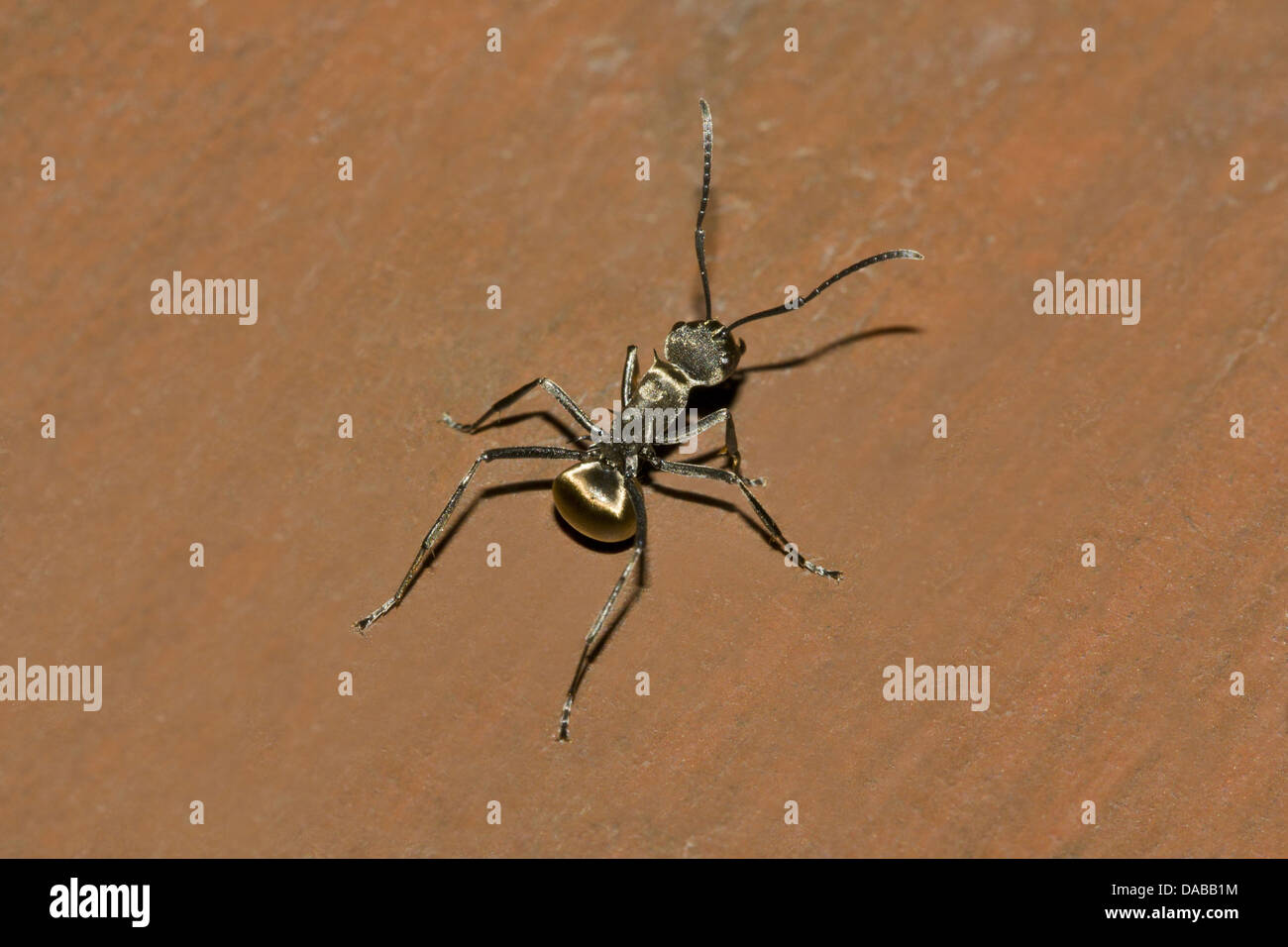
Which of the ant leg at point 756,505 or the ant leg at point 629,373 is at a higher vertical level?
the ant leg at point 629,373

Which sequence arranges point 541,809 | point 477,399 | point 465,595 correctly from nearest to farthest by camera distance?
point 541,809 → point 465,595 → point 477,399

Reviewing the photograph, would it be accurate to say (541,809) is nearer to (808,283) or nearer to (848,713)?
(848,713)

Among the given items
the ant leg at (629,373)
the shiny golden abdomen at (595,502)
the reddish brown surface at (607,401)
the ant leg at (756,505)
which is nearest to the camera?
the reddish brown surface at (607,401)

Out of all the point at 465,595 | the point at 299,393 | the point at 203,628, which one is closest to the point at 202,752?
the point at 203,628

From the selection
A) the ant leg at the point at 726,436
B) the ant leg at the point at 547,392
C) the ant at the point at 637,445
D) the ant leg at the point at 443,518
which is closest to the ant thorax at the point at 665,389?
the ant at the point at 637,445

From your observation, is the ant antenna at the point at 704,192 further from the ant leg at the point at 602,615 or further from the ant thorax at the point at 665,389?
the ant leg at the point at 602,615

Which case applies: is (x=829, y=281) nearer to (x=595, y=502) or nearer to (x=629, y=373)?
(x=629, y=373)

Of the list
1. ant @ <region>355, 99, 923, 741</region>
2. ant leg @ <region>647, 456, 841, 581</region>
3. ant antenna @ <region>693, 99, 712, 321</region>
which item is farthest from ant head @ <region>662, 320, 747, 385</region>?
ant leg @ <region>647, 456, 841, 581</region>
